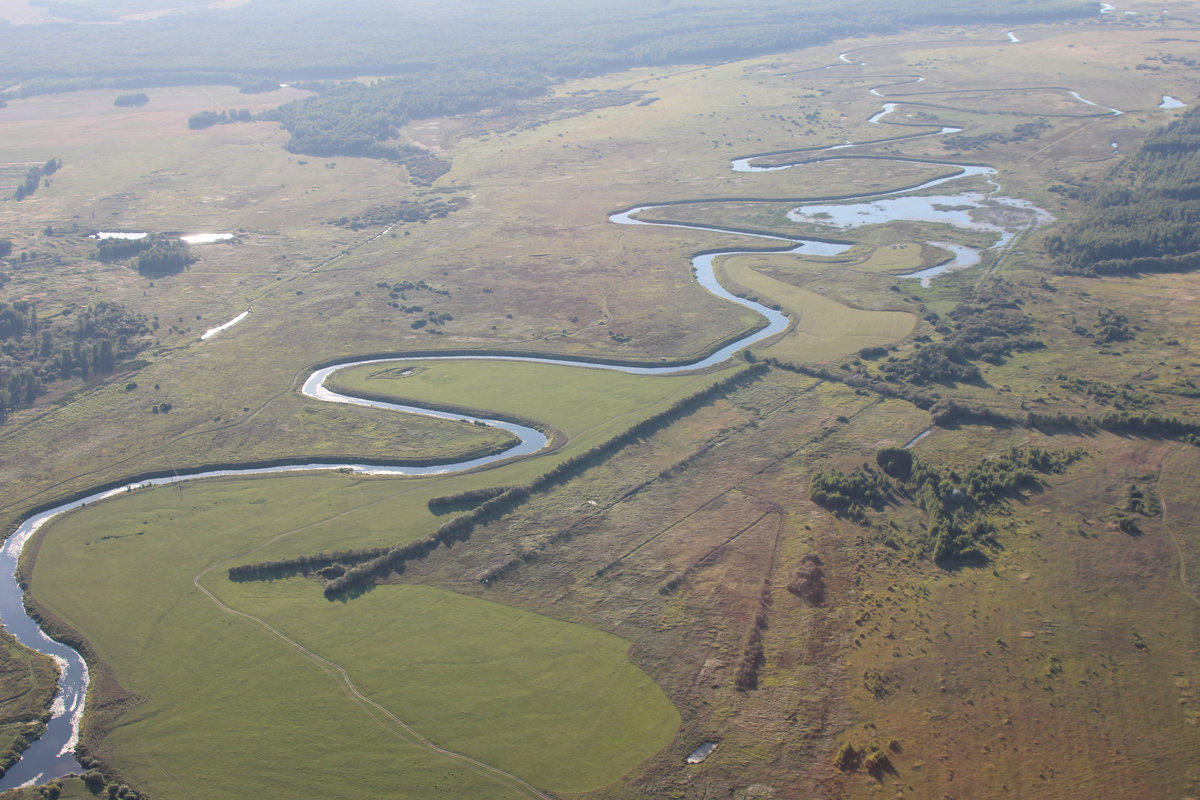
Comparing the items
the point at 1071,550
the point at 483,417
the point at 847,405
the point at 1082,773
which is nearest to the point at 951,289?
the point at 847,405

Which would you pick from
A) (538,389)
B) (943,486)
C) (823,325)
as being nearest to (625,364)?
(538,389)

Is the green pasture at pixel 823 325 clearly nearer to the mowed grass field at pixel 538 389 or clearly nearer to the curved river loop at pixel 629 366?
the curved river loop at pixel 629 366

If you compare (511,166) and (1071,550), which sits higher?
(511,166)

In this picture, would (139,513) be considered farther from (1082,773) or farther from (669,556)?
(1082,773)

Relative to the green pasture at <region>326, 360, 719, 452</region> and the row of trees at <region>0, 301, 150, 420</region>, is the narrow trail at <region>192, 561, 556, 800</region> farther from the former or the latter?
the row of trees at <region>0, 301, 150, 420</region>

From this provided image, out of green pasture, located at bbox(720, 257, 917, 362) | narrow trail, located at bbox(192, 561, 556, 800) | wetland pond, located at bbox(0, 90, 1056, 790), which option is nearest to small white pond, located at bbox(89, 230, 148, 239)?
wetland pond, located at bbox(0, 90, 1056, 790)

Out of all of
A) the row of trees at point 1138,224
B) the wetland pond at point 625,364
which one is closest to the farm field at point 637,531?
the wetland pond at point 625,364

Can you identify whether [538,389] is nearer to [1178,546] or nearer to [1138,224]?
[1178,546]
